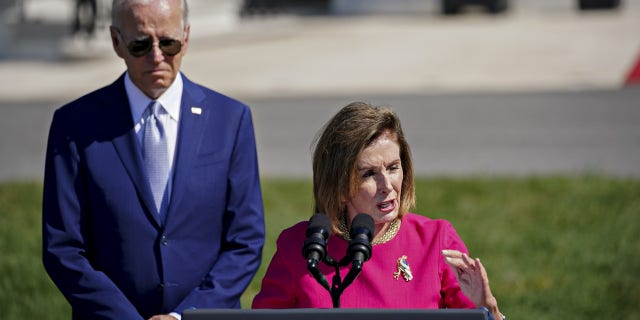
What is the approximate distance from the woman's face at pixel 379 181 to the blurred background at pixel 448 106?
4.26m

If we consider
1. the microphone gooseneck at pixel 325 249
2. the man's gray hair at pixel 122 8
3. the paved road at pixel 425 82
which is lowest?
the paved road at pixel 425 82

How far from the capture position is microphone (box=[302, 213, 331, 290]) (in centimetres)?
356

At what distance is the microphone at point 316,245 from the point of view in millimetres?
3557

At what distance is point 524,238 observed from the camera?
9.79 m

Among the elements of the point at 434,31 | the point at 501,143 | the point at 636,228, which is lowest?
the point at 434,31

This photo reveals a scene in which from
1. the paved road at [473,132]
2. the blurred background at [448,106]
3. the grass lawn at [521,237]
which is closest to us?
Answer: the grass lawn at [521,237]

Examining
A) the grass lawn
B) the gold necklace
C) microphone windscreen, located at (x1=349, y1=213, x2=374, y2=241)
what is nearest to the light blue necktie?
the gold necklace

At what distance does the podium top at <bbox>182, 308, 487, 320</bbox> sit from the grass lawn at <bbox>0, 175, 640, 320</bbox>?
15.6 ft

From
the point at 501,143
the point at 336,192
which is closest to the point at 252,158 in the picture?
the point at 336,192

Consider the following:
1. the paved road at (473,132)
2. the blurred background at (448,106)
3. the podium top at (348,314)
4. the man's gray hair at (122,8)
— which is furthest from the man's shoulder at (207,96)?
the paved road at (473,132)

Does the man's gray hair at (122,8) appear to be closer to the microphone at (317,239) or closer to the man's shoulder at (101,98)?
the man's shoulder at (101,98)

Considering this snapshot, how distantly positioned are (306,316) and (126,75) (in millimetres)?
1600

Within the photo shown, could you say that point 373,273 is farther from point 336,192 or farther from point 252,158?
point 252,158

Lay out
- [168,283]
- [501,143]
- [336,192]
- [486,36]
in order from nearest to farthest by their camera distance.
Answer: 1. [336,192]
2. [168,283]
3. [501,143]
4. [486,36]
